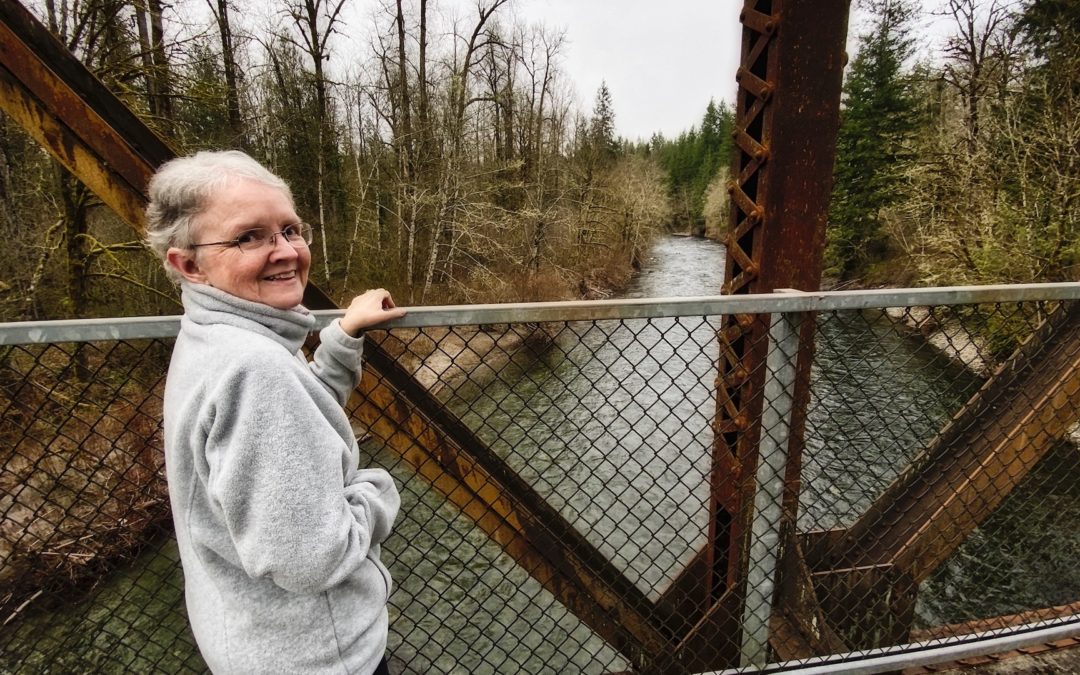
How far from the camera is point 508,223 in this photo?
17.7 metres

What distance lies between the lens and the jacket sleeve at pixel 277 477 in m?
0.96

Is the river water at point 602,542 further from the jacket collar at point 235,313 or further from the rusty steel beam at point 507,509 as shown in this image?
the jacket collar at point 235,313

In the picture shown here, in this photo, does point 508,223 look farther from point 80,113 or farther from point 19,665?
point 80,113

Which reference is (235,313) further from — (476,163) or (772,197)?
(476,163)

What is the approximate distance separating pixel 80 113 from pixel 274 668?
1552 mm

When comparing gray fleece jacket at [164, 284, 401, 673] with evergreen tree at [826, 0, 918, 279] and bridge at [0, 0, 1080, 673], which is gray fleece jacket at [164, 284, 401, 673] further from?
evergreen tree at [826, 0, 918, 279]

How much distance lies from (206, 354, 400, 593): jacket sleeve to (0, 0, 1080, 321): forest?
8.33m

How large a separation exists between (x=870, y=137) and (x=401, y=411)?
99.0 feet

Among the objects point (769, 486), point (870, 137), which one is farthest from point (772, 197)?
point (870, 137)

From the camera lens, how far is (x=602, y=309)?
67.3 inches

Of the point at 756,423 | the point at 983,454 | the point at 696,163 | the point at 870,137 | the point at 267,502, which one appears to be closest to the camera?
the point at 267,502

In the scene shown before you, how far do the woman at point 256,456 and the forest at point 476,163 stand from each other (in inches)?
319

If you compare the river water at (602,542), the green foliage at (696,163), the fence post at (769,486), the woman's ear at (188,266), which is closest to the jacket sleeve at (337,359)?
the woman's ear at (188,266)

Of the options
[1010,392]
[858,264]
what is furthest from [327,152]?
[858,264]
